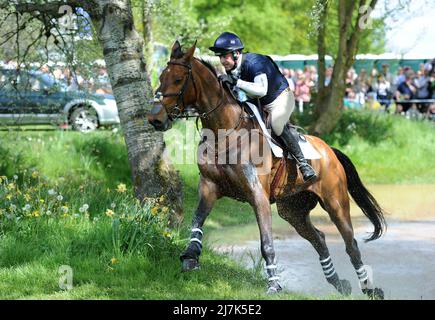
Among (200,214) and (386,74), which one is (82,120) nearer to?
(386,74)

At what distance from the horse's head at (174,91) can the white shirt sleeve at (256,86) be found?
53cm

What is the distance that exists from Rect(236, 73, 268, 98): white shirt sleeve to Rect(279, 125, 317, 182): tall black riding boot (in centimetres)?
69

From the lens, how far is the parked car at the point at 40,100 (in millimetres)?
14657

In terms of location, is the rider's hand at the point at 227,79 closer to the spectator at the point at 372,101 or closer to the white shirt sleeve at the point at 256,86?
the white shirt sleeve at the point at 256,86

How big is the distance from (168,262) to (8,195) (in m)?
2.65

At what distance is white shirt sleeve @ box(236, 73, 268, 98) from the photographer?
8.50 metres

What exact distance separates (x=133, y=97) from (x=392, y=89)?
19526 millimetres

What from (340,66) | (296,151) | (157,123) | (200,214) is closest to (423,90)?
(340,66)

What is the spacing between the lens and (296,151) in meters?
9.16

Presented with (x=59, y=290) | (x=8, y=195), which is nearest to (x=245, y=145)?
(x=59, y=290)

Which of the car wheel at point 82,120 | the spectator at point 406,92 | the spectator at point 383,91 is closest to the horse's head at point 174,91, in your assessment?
the car wheel at point 82,120

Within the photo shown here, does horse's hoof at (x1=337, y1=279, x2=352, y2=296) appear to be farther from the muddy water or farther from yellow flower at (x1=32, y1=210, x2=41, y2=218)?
yellow flower at (x1=32, y1=210, x2=41, y2=218)

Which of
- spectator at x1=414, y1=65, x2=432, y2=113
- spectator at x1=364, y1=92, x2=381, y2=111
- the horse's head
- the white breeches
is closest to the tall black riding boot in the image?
the white breeches
